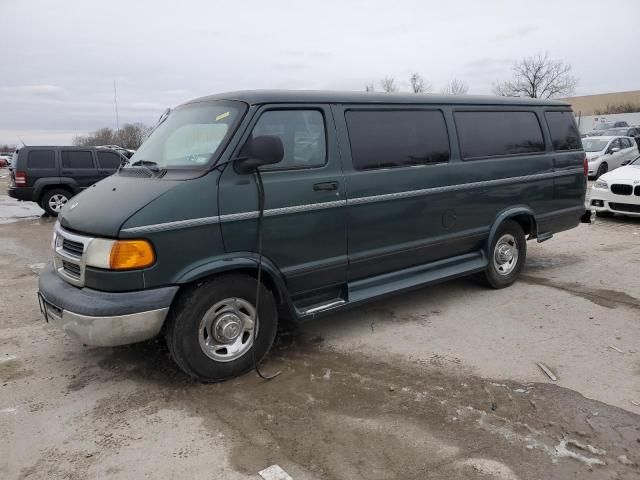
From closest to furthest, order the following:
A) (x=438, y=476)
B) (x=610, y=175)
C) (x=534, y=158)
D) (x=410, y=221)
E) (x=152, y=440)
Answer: (x=438, y=476) < (x=152, y=440) < (x=410, y=221) < (x=534, y=158) < (x=610, y=175)

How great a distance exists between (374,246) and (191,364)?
1.89 meters

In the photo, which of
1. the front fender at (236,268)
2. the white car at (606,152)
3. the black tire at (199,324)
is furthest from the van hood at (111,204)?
the white car at (606,152)

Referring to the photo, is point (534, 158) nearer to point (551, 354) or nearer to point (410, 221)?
point (410, 221)

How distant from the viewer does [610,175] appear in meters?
10.1

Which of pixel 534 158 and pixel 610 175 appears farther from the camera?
pixel 610 175

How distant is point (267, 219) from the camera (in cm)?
385

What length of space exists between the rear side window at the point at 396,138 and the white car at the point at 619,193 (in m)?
6.44

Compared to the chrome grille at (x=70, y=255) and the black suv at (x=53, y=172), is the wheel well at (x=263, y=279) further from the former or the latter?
the black suv at (x=53, y=172)

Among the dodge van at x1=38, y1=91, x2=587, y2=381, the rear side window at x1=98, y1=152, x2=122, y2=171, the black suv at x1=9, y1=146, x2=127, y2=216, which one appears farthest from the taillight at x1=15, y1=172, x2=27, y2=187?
the dodge van at x1=38, y1=91, x2=587, y2=381

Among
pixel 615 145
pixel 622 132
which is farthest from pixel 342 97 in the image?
pixel 622 132

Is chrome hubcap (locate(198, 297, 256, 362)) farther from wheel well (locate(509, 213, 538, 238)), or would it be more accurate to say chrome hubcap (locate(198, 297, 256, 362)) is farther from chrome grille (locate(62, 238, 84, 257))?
wheel well (locate(509, 213, 538, 238))

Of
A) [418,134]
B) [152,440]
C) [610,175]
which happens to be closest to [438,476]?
[152,440]

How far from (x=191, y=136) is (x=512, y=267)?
4029mm

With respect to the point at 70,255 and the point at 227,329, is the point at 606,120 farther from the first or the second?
the point at 70,255
